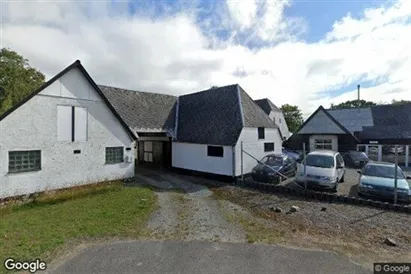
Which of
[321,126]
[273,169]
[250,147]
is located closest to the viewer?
[273,169]

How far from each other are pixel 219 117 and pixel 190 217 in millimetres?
9377

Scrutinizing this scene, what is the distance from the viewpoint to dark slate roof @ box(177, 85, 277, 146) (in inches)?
605

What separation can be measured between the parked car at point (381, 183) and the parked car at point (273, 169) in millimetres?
4144

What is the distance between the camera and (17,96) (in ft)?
95.6

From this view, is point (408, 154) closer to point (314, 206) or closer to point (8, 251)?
point (314, 206)

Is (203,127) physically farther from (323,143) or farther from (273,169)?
(323,143)

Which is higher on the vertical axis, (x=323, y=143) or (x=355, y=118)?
(x=355, y=118)

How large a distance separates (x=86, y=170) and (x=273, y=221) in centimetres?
1050

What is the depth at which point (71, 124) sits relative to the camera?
40.8ft

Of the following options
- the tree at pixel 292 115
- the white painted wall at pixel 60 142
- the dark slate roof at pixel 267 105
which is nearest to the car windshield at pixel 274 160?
the white painted wall at pixel 60 142

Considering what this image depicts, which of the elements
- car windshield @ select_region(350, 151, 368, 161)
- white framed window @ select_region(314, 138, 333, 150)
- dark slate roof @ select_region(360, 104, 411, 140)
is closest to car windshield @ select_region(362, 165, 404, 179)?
car windshield @ select_region(350, 151, 368, 161)

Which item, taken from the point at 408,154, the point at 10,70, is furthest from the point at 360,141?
the point at 10,70

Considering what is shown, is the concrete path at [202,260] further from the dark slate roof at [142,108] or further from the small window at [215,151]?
the dark slate roof at [142,108]

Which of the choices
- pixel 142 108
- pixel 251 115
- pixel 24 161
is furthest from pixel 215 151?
pixel 24 161
